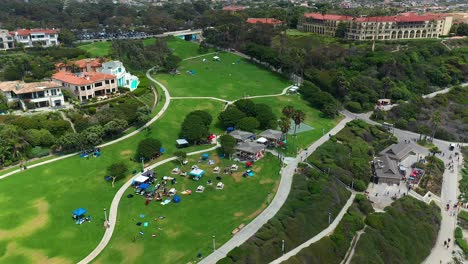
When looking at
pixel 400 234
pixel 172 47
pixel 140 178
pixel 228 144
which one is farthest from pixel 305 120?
pixel 172 47

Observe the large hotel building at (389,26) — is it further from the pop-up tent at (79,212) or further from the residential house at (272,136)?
the pop-up tent at (79,212)

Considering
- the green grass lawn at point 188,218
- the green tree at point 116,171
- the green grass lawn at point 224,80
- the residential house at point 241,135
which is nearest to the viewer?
the green grass lawn at point 188,218

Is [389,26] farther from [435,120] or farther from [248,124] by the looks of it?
[248,124]

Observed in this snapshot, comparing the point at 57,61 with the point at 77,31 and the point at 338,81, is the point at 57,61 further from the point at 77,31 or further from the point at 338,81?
the point at 338,81

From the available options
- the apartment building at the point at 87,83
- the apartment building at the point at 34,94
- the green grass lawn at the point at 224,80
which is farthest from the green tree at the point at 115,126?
the green grass lawn at the point at 224,80

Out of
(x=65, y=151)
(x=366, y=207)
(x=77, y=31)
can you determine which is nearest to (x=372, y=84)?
(x=366, y=207)

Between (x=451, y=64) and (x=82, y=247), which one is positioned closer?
(x=82, y=247)
